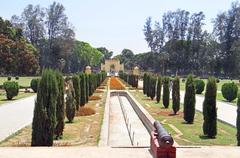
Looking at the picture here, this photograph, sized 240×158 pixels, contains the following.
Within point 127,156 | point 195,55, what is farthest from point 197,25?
point 127,156

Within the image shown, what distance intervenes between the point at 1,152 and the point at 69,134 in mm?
4840

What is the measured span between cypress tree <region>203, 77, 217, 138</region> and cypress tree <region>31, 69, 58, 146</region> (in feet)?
15.1

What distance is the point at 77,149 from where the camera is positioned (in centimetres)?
750

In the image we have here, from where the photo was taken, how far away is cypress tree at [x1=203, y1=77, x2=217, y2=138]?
11688 mm

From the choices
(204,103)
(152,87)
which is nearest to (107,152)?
(204,103)

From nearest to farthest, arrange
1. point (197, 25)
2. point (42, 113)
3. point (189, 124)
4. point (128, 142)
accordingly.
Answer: point (42, 113) < point (128, 142) < point (189, 124) < point (197, 25)

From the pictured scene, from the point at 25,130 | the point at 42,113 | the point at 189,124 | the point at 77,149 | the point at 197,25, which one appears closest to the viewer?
the point at 77,149

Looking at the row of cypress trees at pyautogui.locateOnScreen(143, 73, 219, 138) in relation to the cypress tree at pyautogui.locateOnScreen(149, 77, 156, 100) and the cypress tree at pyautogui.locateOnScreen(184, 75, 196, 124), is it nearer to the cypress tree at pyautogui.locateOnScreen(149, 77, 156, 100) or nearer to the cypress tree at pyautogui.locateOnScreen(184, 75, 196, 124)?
the cypress tree at pyautogui.locateOnScreen(184, 75, 196, 124)

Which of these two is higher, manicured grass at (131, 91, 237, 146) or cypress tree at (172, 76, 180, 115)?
cypress tree at (172, 76, 180, 115)

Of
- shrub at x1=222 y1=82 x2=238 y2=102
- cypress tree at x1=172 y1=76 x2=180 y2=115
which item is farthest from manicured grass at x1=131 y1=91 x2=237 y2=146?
shrub at x1=222 y1=82 x2=238 y2=102

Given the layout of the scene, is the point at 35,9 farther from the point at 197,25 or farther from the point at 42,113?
the point at 42,113

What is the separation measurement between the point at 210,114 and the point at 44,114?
4987 millimetres

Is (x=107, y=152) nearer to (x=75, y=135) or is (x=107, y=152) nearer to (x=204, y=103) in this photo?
(x=75, y=135)

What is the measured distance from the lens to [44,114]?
9047 mm
